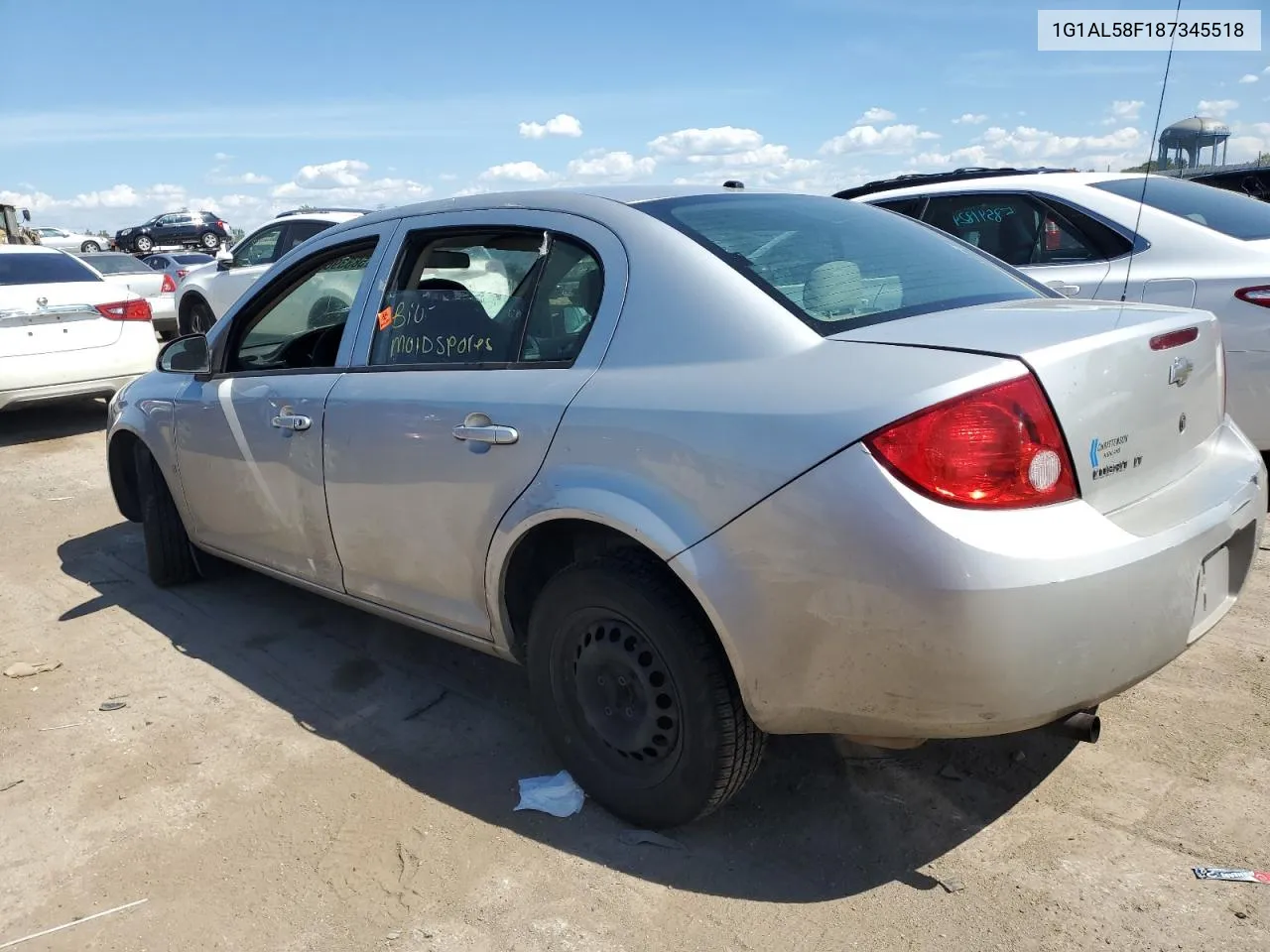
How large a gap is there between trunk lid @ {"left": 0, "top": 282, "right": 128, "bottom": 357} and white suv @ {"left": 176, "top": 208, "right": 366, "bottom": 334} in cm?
216

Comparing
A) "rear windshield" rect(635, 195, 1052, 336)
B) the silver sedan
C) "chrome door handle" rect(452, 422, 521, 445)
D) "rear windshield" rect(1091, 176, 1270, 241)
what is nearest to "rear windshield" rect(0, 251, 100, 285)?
the silver sedan

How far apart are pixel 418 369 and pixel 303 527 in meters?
0.85

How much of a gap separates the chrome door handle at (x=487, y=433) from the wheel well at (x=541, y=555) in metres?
0.25

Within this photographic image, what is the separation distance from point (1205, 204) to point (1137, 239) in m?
0.58

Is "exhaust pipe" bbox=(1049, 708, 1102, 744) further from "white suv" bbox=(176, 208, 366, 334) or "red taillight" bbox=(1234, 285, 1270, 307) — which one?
"white suv" bbox=(176, 208, 366, 334)

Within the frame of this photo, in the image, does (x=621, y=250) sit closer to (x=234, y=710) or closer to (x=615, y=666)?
(x=615, y=666)

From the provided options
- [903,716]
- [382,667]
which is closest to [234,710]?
[382,667]

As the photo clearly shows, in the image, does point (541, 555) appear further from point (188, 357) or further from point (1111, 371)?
point (188, 357)

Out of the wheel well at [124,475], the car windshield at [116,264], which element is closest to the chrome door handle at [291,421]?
the wheel well at [124,475]

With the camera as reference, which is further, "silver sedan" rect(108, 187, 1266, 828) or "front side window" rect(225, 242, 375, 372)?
"front side window" rect(225, 242, 375, 372)

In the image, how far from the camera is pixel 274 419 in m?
3.59

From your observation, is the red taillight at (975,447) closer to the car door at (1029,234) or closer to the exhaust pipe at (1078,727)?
the exhaust pipe at (1078,727)

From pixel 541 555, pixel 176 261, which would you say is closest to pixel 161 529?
pixel 541 555

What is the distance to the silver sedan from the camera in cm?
208
